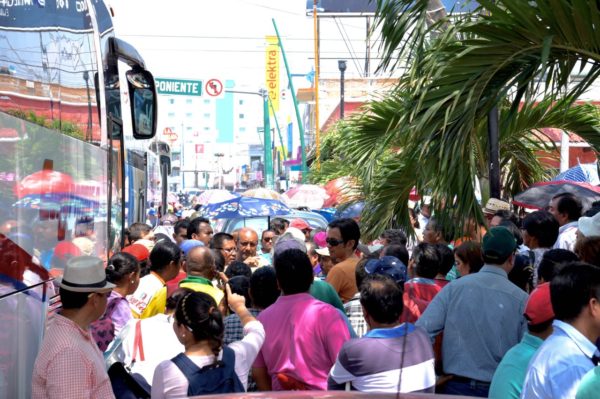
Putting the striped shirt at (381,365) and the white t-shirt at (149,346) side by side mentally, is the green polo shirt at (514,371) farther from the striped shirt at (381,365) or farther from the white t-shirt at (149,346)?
the white t-shirt at (149,346)

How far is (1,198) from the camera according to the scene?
487 cm

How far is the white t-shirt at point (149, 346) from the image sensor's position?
5.71 m

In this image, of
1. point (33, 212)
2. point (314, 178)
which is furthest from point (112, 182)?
point (314, 178)

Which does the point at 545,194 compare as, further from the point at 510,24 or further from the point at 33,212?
the point at 33,212

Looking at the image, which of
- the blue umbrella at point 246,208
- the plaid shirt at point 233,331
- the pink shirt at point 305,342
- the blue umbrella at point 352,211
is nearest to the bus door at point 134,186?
the blue umbrella at point 246,208

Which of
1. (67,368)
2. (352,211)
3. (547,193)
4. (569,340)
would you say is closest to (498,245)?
(569,340)

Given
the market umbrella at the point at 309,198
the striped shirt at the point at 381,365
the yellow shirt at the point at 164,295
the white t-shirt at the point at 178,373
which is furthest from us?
the market umbrella at the point at 309,198

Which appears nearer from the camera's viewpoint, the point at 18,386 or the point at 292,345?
the point at 18,386

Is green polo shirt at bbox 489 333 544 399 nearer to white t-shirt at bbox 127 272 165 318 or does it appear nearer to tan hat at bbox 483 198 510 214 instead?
white t-shirt at bbox 127 272 165 318

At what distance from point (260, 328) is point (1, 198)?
1.58m

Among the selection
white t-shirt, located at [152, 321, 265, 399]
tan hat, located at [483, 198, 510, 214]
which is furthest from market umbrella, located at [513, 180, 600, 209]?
white t-shirt, located at [152, 321, 265, 399]

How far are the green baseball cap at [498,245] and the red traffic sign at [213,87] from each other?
35298 mm

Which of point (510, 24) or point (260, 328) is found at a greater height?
point (510, 24)

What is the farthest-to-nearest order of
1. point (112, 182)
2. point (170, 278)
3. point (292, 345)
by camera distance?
point (112, 182)
point (170, 278)
point (292, 345)
